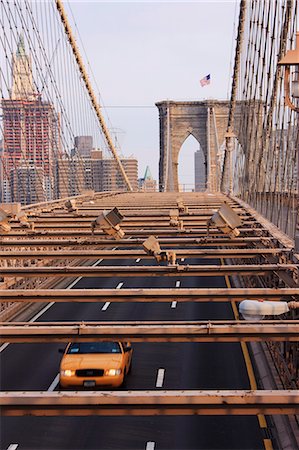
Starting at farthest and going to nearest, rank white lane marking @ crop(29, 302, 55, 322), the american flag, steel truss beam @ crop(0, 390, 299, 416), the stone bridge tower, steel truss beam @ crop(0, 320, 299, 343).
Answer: the stone bridge tower < the american flag < white lane marking @ crop(29, 302, 55, 322) < steel truss beam @ crop(0, 320, 299, 343) < steel truss beam @ crop(0, 390, 299, 416)

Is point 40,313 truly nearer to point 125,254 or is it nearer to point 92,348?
point 92,348

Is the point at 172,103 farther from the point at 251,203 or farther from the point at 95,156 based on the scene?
the point at 251,203

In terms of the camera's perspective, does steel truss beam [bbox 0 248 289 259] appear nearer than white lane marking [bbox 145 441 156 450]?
Yes

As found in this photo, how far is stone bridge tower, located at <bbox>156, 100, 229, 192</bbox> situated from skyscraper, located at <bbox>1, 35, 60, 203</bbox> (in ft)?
215

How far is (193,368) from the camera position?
20625 mm

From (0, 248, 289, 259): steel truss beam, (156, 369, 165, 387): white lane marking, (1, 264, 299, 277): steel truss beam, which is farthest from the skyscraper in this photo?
(1, 264, 299, 277): steel truss beam

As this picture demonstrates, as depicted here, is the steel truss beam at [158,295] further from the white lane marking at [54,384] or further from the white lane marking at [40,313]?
the white lane marking at [40,313]

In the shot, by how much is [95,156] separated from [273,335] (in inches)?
2492

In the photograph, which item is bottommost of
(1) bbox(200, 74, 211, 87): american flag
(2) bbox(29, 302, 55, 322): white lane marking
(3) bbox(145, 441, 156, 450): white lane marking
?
(2) bbox(29, 302, 55, 322): white lane marking

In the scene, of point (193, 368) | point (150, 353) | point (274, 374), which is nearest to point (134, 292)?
point (274, 374)

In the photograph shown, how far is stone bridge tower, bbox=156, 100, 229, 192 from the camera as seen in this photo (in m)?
111

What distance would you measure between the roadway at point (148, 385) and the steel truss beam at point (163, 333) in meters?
6.46

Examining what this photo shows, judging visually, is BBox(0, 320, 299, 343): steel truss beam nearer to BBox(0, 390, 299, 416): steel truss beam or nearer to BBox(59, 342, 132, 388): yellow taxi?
BBox(0, 390, 299, 416): steel truss beam

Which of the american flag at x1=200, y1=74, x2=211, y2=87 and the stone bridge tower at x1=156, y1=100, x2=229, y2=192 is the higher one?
the american flag at x1=200, y1=74, x2=211, y2=87
